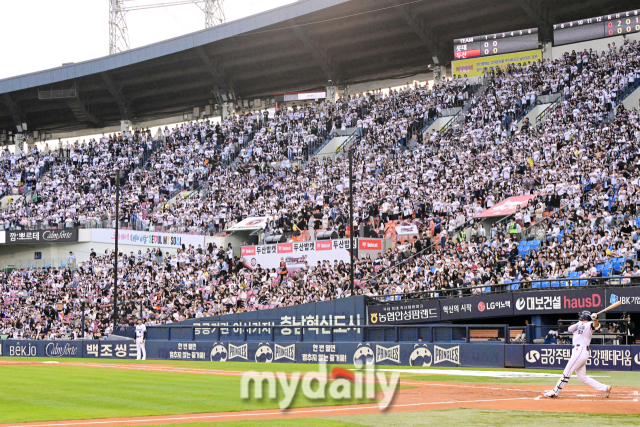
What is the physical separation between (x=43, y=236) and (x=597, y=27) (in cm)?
3656

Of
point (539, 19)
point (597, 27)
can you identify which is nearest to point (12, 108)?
point (539, 19)

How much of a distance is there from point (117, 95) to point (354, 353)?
45.8m

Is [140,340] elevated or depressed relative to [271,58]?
depressed

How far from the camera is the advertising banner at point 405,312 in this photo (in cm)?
2761

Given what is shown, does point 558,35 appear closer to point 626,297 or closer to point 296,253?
point 296,253

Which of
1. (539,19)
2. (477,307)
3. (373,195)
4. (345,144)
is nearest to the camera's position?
(477,307)

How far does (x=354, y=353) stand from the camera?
1008 inches

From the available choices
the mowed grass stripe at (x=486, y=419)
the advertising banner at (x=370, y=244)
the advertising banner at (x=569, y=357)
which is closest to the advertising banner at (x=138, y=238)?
the advertising banner at (x=370, y=244)

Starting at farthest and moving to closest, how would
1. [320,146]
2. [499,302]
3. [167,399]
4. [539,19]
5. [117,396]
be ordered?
[320,146] < [539,19] < [499,302] < [117,396] < [167,399]

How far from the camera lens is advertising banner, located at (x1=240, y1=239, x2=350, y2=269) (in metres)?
37.4

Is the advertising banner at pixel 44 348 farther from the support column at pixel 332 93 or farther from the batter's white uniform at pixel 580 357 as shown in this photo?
the support column at pixel 332 93

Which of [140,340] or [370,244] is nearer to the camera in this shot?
[140,340]

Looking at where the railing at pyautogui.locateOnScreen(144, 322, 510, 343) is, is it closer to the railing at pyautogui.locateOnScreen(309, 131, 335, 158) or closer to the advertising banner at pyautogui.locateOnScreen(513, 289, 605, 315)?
the advertising banner at pyautogui.locateOnScreen(513, 289, 605, 315)

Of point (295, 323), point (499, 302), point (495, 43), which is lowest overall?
point (295, 323)
